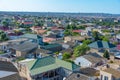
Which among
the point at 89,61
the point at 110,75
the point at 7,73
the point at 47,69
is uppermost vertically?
the point at 7,73

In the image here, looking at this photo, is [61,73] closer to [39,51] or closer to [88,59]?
[88,59]

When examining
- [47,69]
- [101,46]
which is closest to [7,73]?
[47,69]

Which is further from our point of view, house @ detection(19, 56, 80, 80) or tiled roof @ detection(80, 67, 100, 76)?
tiled roof @ detection(80, 67, 100, 76)

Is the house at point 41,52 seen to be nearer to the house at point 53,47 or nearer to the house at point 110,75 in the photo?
the house at point 53,47

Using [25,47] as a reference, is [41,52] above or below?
below

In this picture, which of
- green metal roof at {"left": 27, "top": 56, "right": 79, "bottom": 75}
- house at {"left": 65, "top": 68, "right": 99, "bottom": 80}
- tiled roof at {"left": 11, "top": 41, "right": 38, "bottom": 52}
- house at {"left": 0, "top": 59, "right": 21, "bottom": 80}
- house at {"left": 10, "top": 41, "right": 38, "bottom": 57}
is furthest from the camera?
tiled roof at {"left": 11, "top": 41, "right": 38, "bottom": 52}

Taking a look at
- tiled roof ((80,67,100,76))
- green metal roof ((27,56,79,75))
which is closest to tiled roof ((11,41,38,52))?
green metal roof ((27,56,79,75))

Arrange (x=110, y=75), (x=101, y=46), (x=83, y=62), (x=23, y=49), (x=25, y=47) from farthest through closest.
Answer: (x=101, y=46), (x=25, y=47), (x=23, y=49), (x=83, y=62), (x=110, y=75)

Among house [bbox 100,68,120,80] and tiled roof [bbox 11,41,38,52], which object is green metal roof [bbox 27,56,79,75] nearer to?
house [bbox 100,68,120,80]

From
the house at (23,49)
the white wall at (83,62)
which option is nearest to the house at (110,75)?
the white wall at (83,62)

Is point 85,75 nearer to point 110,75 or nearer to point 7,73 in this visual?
point 110,75
